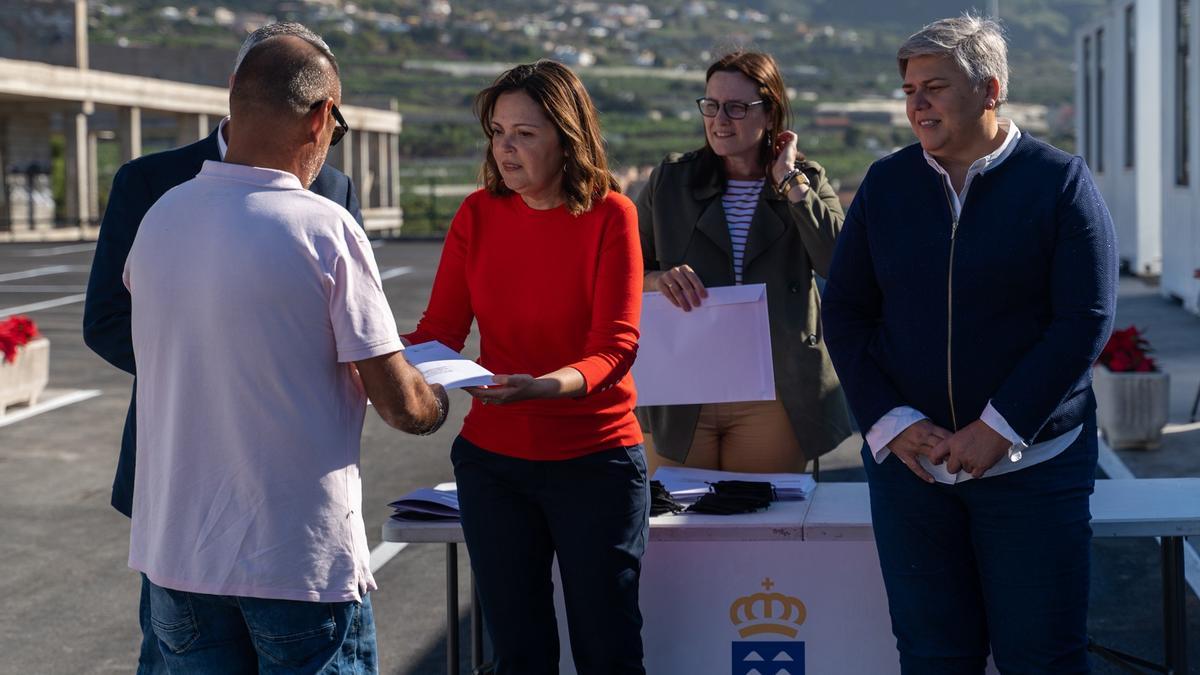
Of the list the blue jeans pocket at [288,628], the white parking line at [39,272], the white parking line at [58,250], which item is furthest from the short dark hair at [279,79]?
the white parking line at [58,250]

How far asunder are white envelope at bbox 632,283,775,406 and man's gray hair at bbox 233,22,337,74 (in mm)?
1427

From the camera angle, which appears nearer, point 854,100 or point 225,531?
point 225,531

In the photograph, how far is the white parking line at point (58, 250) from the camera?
32.4 meters

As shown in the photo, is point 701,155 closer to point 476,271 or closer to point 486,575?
point 476,271

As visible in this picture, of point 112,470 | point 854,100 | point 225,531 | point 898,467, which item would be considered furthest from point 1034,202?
point 854,100

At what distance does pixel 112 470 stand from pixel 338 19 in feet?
514

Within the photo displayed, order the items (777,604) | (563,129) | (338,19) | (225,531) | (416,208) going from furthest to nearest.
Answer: (338,19) → (416,208) → (777,604) → (563,129) → (225,531)

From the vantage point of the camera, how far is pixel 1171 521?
3.88 metres

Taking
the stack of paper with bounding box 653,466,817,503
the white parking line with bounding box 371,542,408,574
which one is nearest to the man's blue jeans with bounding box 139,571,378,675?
the stack of paper with bounding box 653,466,817,503

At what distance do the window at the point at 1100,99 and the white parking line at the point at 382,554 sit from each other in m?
23.9

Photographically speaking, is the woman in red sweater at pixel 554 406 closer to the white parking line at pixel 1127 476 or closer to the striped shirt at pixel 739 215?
the striped shirt at pixel 739 215

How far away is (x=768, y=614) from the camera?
4.18 metres

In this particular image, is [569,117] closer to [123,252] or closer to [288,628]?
[123,252]

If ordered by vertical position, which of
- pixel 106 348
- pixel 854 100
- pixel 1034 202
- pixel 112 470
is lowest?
pixel 112 470
